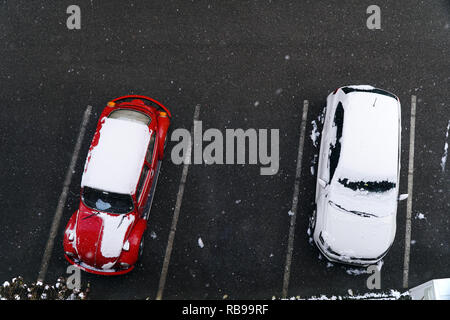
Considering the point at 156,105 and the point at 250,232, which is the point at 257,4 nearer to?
the point at 156,105

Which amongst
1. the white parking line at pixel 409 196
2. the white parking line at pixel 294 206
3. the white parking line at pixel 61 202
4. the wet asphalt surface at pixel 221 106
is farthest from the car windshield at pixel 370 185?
the white parking line at pixel 61 202

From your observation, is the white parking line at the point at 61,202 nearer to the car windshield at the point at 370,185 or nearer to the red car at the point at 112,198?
the red car at the point at 112,198

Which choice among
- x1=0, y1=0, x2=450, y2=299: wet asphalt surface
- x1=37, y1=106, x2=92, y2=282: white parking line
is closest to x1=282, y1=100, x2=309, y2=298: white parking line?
x1=0, y1=0, x2=450, y2=299: wet asphalt surface

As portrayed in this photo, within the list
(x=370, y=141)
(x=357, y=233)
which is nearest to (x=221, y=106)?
(x=370, y=141)

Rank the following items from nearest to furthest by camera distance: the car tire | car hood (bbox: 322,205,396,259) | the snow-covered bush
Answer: the snow-covered bush, car hood (bbox: 322,205,396,259), the car tire

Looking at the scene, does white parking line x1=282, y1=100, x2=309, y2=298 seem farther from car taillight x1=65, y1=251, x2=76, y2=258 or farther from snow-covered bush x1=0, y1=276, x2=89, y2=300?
car taillight x1=65, y1=251, x2=76, y2=258
